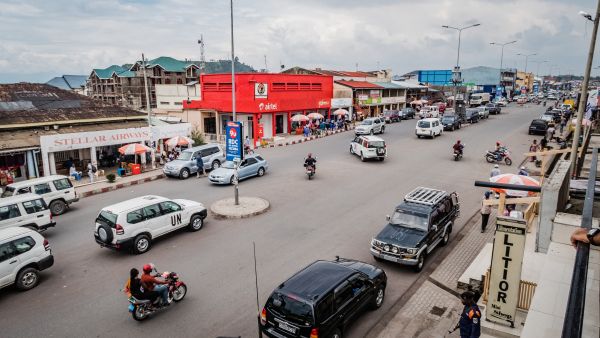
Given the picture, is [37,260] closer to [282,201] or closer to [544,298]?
[282,201]

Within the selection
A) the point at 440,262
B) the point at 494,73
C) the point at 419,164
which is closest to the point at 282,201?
the point at 440,262

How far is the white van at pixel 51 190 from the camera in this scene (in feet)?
55.2

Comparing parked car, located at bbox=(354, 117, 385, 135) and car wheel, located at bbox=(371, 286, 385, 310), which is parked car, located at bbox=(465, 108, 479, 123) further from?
car wheel, located at bbox=(371, 286, 385, 310)

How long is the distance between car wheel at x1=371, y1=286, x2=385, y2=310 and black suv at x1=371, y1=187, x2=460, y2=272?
1734 millimetres

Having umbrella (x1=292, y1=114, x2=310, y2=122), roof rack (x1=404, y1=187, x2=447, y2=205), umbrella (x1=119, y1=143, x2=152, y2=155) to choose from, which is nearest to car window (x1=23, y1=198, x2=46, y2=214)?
umbrella (x1=119, y1=143, x2=152, y2=155)

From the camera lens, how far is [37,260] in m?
11.4

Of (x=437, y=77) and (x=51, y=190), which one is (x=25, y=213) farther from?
(x=437, y=77)

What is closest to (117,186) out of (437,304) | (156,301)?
(156,301)

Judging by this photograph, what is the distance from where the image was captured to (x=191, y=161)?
24031 mm

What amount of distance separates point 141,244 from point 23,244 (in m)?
3.26

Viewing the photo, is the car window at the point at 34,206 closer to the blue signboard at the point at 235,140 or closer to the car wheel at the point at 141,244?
the car wheel at the point at 141,244

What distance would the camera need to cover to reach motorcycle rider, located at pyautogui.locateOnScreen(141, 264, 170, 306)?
372 inches

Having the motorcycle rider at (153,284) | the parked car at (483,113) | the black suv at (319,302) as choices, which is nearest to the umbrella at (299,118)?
the parked car at (483,113)

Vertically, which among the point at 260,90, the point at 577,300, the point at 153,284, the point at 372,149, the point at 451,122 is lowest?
the point at 153,284
